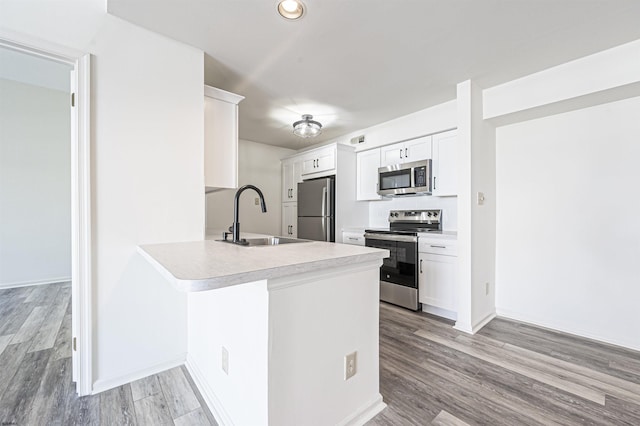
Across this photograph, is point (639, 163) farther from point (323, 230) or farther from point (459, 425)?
point (323, 230)

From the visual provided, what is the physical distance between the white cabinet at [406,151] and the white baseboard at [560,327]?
1.93 meters

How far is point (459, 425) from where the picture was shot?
1.38m

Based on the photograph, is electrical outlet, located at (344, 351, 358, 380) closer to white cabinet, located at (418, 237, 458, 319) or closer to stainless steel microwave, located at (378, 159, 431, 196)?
white cabinet, located at (418, 237, 458, 319)

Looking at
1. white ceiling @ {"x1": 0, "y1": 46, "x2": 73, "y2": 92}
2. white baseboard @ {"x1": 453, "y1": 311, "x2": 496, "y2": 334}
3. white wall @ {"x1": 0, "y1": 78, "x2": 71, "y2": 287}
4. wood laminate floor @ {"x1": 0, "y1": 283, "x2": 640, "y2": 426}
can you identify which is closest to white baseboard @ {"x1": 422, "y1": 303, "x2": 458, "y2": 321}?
white baseboard @ {"x1": 453, "y1": 311, "x2": 496, "y2": 334}

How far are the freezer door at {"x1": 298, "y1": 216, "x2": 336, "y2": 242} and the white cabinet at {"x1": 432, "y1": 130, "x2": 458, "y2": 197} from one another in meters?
1.45

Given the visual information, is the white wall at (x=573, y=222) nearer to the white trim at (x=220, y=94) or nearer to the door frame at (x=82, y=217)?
the white trim at (x=220, y=94)

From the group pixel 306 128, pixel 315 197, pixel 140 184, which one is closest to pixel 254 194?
pixel 315 197

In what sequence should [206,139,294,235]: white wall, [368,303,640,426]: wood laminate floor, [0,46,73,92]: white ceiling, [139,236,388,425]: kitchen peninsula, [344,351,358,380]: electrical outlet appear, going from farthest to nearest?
[206,139,294,235]: white wall
[0,46,73,92]: white ceiling
[368,303,640,426]: wood laminate floor
[344,351,358,380]: electrical outlet
[139,236,388,425]: kitchen peninsula

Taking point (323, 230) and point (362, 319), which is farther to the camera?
point (323, 230)

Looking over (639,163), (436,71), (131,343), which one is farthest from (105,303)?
(639,163)

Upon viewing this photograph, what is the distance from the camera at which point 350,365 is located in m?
1.36

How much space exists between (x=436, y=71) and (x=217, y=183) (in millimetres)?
2129

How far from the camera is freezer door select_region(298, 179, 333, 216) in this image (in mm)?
3857

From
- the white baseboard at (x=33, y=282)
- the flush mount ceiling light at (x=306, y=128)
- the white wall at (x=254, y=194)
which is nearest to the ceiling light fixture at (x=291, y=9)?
the flush mount ceiling light at (x=306, y=128)
